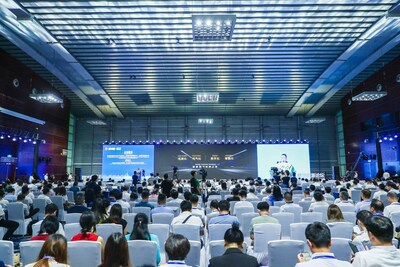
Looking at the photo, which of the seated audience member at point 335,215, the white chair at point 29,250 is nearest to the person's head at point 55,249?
the white chair at point 29,250

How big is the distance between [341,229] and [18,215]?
21.9ft

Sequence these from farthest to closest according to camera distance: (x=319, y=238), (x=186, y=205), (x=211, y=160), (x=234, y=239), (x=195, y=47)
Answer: (x=211, y=160)
(x=195, y=47)
(x=186, y=205)
(x=234, y=239)
(x=319, y=238)

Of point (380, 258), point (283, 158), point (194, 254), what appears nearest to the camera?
point (380, 258)

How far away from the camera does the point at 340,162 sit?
22.1 meters

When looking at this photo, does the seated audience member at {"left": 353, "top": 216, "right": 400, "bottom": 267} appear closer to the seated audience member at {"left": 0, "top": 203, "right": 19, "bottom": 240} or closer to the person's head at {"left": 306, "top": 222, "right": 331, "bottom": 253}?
the person's head at {"left": 306, "top": 222, "right": 331, "bottom": 253}

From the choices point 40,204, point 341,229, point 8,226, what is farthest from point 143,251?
point 40,204

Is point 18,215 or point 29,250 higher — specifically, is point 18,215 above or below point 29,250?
below

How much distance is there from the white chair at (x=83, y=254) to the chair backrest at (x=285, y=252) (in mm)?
1707

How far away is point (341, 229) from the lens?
385 centimetres

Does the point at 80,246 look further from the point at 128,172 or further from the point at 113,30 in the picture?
the point at 128,172

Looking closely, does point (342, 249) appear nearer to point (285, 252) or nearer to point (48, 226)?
point (285, 252)

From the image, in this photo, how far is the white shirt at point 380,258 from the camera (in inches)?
77.3

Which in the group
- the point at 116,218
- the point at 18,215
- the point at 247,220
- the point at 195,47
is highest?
the point at 195,47

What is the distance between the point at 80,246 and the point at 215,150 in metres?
18.1
